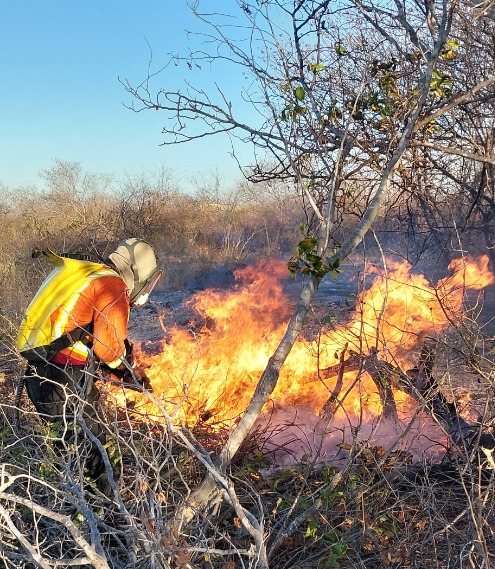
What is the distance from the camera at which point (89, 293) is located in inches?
138

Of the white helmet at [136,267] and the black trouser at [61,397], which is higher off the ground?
the white helmet at [136,267]

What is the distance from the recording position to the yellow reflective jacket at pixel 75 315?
349cm

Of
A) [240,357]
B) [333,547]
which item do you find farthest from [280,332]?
[333,547]

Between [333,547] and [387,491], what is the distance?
0.58 metres

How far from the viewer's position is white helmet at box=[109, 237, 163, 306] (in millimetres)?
3955

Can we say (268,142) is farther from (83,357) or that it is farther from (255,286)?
(255,286)

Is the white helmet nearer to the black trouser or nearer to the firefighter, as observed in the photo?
the firefighter

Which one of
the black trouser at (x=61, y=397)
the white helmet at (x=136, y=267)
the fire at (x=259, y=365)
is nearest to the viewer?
the black trouser at (x=61, y=397)

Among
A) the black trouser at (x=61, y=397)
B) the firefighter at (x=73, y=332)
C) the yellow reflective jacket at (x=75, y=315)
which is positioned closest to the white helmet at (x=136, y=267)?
the firefighter at (x=73, y=332)

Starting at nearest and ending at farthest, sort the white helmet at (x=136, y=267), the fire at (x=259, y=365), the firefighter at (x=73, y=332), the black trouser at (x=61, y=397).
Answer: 1. the firefighter at (x=73, y=332)
2. the black trouser at (x=61, y=397)
3. the white helmet at (x=136, y=267)
4. the fire at (x=259, y=365)

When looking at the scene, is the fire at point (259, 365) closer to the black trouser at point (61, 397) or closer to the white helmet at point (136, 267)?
the white helmet at point (136, 267)

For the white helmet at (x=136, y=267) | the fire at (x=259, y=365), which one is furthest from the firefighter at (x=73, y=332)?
the fire at (x=259, y=365)

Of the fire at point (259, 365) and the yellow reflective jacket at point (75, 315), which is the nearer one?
the yellow reflective jacket at point (75, 315)

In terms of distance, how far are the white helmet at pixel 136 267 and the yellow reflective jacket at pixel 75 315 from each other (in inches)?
11.2
